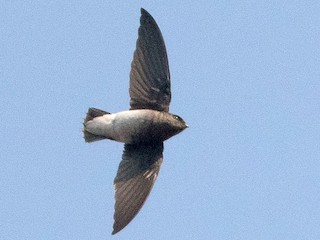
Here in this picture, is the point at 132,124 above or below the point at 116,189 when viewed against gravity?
above

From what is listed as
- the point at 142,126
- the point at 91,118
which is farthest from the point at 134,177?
the point at 91,118

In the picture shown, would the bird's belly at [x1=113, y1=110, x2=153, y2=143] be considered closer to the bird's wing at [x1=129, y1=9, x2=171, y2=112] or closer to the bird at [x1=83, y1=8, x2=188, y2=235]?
the bird at [x1=83, y1=8, x2=188, y2=235]

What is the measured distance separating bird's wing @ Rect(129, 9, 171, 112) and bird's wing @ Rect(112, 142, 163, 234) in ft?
1.63

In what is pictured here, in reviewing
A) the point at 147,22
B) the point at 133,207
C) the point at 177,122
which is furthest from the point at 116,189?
the point at 147,22

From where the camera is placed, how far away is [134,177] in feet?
39.7

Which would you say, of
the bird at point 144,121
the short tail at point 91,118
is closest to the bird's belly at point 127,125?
the bird at point 144,121

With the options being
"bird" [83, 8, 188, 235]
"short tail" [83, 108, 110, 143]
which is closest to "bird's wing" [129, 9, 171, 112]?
"bird" [83, 8, 188, 235]

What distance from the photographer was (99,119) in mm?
12305

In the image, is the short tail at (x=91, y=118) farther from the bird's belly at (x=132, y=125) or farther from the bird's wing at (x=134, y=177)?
the bird's wing at (x=134, y=177)

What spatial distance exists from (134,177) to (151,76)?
1.18 m

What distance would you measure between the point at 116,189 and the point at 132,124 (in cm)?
76

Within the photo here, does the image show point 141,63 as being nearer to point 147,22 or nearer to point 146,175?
point 147,22

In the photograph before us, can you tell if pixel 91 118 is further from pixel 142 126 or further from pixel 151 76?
pixel 151 76

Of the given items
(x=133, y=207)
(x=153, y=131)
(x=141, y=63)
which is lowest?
(x=133, y=207)
